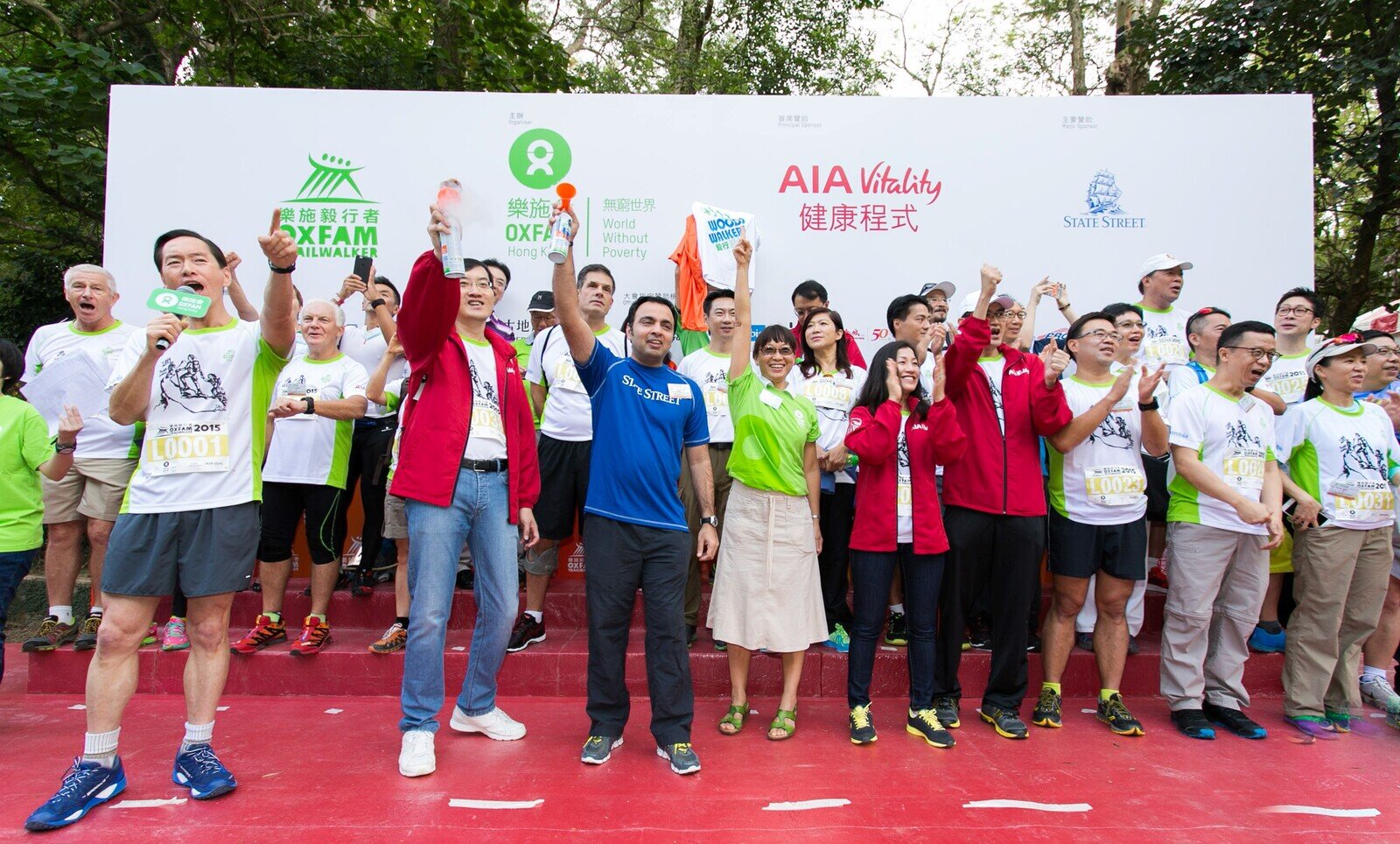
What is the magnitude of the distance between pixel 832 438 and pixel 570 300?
1.72 meters

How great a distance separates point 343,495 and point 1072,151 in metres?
5.22

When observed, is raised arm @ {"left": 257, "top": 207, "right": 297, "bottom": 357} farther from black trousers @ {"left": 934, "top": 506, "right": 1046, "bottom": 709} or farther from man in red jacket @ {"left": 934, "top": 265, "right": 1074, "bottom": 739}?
black trousers @ {"left": 934, "top": 506, "right": 1046, "bottom": 709}

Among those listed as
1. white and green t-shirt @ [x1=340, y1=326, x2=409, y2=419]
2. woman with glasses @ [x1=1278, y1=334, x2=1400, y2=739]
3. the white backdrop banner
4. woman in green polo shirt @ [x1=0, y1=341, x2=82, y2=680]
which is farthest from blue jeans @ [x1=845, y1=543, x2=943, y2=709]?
woman in green polo shirt @ [x1=0, y1=341, x2=82, y2=680]

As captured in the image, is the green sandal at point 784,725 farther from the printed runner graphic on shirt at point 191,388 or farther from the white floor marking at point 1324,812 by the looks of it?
the printed runner graphic on shirt at point 191,388

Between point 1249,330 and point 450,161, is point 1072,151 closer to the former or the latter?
point 1249,330

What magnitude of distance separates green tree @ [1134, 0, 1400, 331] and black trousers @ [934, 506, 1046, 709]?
6563 mm

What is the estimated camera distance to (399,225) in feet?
18.2

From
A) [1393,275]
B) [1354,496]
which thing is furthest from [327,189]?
[1393,275]

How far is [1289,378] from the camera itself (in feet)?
15.2

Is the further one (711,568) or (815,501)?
(711,568)

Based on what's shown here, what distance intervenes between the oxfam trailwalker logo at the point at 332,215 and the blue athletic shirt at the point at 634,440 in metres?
3.03

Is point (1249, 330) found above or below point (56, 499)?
above

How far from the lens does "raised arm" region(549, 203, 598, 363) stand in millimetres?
2910

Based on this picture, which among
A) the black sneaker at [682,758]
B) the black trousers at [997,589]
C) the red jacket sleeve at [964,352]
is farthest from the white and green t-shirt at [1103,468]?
the black sneaker at [682,758]
